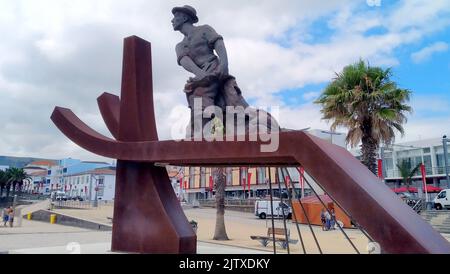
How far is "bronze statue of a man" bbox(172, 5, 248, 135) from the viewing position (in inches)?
327

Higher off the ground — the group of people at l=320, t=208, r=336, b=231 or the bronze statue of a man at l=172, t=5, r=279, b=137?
the bronze statue of a man at l=172, t=5, r=279, b=137

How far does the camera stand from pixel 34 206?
31.7 metres

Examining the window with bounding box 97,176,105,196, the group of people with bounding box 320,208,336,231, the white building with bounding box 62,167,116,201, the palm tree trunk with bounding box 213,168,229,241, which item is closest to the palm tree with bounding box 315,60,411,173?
the palm tree trunk with bounding box 213,168,229,241

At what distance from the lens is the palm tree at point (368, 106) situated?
14.5 m

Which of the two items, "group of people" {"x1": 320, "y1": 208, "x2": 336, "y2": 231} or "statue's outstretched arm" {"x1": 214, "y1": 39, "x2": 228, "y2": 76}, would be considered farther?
"group of people" {"x1": 320, "y1": 208, "x2": 336, "y2": 231}

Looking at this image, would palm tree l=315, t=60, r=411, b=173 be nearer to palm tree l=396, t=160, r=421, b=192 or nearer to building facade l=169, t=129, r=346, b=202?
building facade l=169, t=129, r=346, b=202

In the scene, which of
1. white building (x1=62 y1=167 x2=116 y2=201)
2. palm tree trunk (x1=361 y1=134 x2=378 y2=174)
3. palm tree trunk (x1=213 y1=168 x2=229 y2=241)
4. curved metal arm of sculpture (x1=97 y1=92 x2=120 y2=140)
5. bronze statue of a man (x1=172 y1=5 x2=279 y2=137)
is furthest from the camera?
white building (x1=62 y1=167 x2=116 y2=201)

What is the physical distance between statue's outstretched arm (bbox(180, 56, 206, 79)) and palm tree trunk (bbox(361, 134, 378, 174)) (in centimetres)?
813

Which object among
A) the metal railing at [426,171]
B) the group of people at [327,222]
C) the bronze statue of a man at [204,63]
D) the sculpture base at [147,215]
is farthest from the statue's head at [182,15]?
the metal railing at [426,171]

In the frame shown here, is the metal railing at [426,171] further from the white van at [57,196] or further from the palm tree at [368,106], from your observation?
the white van at [57,196]

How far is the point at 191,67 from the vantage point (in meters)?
8.60

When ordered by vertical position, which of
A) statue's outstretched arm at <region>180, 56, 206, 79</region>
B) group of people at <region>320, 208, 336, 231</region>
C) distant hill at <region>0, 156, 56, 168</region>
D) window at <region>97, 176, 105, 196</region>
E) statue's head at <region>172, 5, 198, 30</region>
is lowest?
group of people at <region>320, 208, 336, 231</region>

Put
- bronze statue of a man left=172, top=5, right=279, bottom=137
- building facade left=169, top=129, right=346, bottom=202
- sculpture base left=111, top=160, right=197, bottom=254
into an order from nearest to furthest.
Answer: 1. sculpture base left=111, top=160, right=197, bottom=254
2. bronze statue of a man left=172, top=5, right=279, bottom=137
3. building facade left=169, top=129, right=346, bottom=202
